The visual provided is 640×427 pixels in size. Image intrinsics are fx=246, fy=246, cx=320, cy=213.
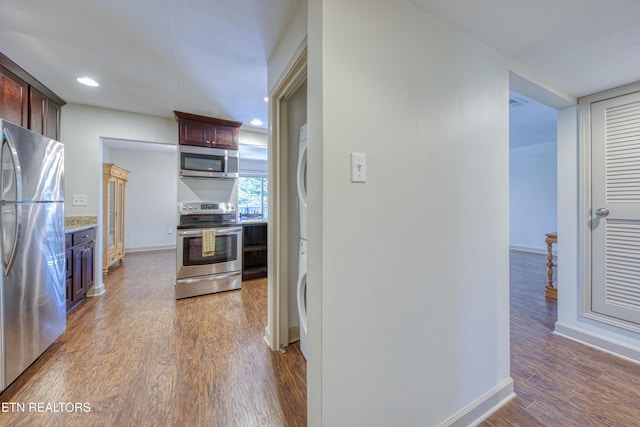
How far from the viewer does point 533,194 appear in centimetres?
588

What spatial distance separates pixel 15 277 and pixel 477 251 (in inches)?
113

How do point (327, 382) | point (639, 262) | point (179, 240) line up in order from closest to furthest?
point (327, 382) < point (639, 262) < point (179, 240)

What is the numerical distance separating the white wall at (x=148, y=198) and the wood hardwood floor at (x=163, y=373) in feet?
11.6

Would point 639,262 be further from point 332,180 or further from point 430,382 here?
point 332,180

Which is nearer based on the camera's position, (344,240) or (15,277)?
(344,240)

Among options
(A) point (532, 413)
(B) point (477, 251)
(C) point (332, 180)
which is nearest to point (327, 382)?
(C) point (332, 180)

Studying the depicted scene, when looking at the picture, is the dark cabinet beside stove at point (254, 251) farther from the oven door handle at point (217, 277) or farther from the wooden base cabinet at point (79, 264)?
the wooden base cabinet at point (79, 264)

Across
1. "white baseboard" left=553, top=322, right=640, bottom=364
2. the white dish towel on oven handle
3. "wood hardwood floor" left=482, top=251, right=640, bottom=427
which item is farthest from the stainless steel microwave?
"white baseboard" left=553, top=322, right=640, bottom=364

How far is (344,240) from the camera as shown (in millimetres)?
1023

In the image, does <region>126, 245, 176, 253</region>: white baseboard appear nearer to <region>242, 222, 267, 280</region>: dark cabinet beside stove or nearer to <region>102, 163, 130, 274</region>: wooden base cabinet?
<region>102, 163, 130, 274</region>: wooden base cabinet

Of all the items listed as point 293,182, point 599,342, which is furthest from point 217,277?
point 599,342

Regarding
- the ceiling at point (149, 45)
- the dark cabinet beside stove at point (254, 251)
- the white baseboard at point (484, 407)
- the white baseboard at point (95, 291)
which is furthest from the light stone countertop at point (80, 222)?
the white baseboard at point (484, 407)

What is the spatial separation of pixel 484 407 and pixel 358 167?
1588mm

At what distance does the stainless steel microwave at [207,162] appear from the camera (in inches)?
129
